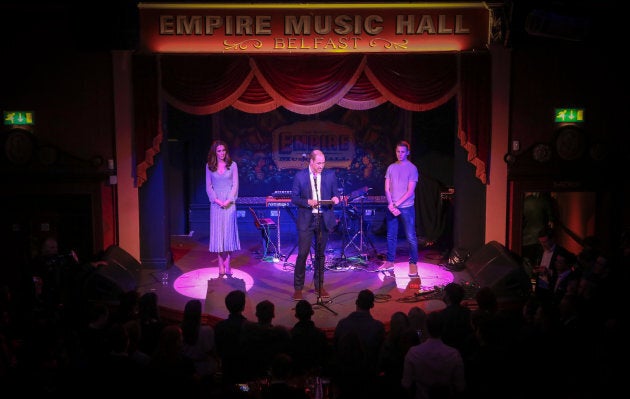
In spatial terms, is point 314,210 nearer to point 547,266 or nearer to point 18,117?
point 547,266

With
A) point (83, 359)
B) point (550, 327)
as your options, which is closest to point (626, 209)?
point (550, 327)

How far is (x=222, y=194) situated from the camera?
8.48m

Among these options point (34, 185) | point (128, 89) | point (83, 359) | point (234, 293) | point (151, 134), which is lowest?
point (83, 359)

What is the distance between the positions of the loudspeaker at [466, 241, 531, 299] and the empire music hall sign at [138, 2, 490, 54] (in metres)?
3.21

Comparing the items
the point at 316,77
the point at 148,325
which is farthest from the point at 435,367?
the point at 316,77

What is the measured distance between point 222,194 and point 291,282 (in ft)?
5.46

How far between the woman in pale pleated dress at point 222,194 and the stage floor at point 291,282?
57cm

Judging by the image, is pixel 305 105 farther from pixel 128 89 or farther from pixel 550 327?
pixel 550 327

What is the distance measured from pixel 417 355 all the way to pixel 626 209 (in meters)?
6.80

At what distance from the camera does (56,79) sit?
30.0ft

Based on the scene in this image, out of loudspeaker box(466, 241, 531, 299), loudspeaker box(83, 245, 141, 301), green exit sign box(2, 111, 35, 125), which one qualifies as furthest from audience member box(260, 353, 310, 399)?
green exit sign box(2, 111, 35, 125)

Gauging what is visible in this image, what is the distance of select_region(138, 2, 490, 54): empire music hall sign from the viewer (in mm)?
9211

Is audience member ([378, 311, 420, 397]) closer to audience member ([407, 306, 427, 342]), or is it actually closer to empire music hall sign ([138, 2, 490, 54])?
audience member ([407, 306, 427, 342])

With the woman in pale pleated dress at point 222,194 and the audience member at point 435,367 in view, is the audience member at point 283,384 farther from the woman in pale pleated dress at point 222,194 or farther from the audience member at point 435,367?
the woman in pale pleated dress at point 222,194
